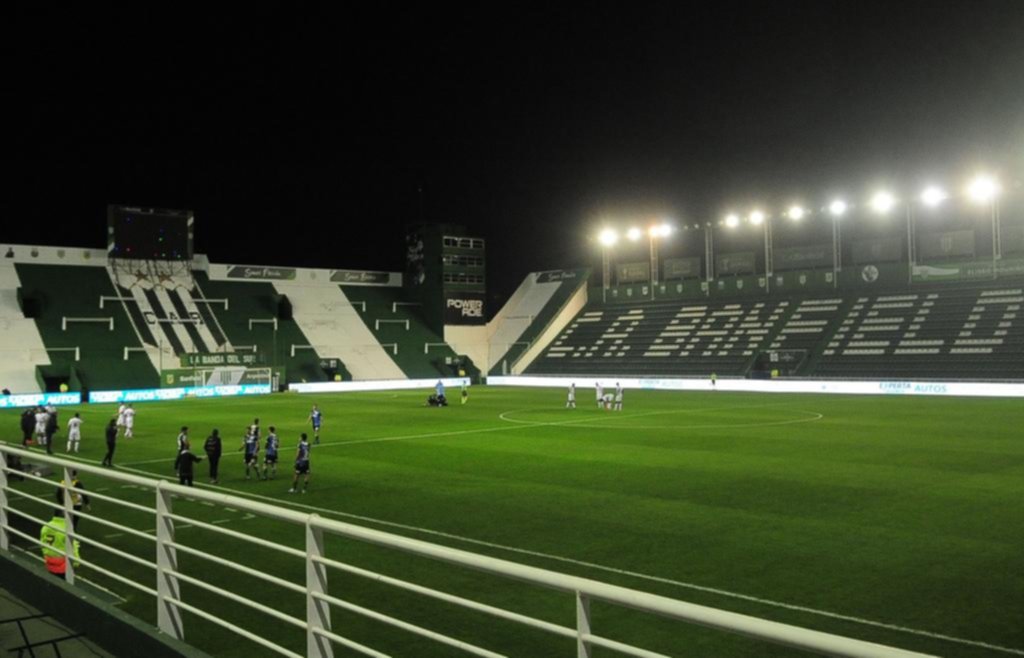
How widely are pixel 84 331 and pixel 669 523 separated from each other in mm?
61359

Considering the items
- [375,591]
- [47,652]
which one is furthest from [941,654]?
[47,652]

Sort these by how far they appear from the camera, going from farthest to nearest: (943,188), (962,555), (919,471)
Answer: (943,188) < (919,471) < (962,555)

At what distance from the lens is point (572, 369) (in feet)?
246

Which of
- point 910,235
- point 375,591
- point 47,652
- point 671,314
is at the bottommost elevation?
point 375,591

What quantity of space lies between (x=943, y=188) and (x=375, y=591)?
211 feet

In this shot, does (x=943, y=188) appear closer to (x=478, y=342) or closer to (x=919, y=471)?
(x=478, y=342)

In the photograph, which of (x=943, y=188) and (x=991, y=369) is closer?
(x=991, y=369)

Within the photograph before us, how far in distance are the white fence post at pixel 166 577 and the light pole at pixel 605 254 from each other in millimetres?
78455

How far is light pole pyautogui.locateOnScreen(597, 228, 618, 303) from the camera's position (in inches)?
3287

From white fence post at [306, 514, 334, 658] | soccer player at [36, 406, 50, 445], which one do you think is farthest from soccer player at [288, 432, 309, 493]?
white fence post at [306, 514, 334, 658]

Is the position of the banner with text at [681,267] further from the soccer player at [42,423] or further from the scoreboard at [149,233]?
the soccer player at [42,423]

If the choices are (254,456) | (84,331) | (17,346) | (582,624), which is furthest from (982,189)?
(17,346)

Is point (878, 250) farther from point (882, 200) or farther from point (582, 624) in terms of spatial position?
point (582, 624)

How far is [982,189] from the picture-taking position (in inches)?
2333
